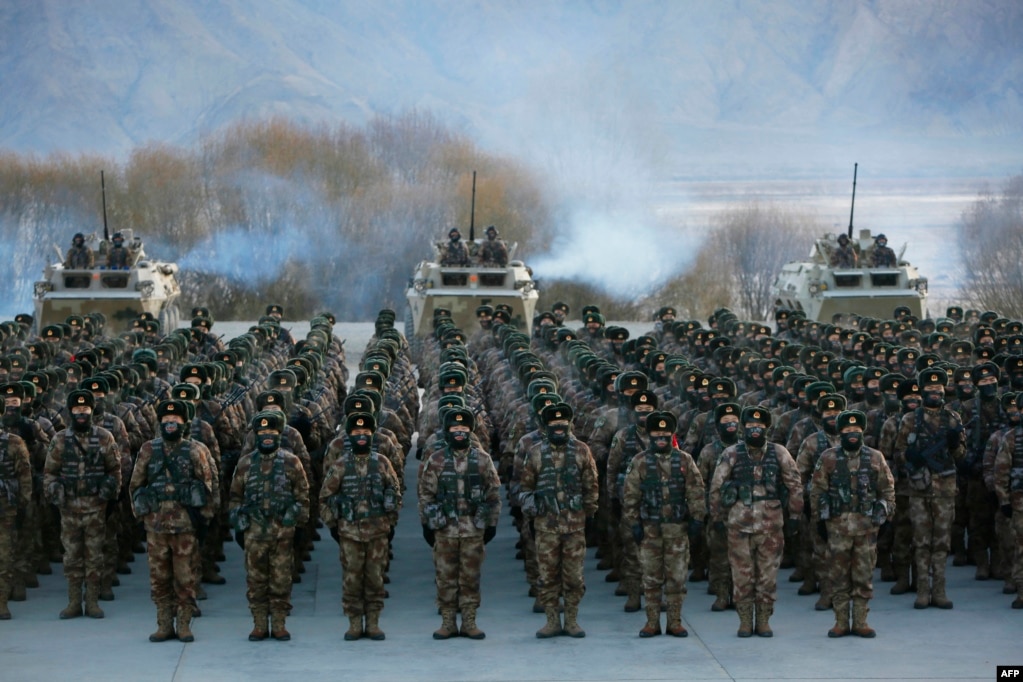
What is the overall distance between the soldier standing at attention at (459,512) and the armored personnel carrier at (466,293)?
1598 centimetres

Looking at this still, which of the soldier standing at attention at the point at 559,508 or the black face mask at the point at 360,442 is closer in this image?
the black face mask at the point at 360,442

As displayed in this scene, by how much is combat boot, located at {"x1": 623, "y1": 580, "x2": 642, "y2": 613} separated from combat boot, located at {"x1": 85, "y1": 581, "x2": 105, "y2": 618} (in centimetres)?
351

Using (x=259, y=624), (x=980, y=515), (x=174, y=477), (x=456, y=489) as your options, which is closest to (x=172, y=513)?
(x=174, y=477)

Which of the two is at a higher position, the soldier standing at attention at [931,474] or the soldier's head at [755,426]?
the soldier's head at [755,426]

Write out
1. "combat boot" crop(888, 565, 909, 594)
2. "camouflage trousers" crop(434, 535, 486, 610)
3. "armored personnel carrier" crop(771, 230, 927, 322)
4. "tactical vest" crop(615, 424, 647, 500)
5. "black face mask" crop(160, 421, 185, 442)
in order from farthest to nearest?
"armored personnel carrier" crop(771, 230, 927, 322) < "combat boot" crop(888, 565, 909, 594) < "tactical vest" crop(615, 424, 647, 500) < "black face mask" crop(160, 421, 185, 442) < "camouflage trousers" crop(434, 535, 486, 610)

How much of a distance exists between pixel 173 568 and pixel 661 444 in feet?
10.5

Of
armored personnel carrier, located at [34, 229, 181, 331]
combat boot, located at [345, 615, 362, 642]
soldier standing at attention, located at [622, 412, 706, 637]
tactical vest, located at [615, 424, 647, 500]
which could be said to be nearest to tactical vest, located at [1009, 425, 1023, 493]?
soldier standing at attention, located at [622, 412, 706, 637]

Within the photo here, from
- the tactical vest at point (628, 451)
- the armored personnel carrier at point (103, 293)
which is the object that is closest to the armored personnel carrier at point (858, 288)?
the armored personnel carrier at point (103, 293)

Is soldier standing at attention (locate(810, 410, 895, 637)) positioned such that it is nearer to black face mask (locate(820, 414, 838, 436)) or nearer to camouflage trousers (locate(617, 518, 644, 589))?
black face mask (locate(820, 414, 838, 436))

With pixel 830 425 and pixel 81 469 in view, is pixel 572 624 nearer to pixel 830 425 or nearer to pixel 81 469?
pixel 830 425

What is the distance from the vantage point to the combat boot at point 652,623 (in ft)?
39.1

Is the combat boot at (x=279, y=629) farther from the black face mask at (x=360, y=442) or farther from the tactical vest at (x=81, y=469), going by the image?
the tactical vest at (x=81, y=469)

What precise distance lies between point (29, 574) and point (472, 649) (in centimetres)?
365

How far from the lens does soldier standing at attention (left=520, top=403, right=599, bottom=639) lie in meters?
12.0
